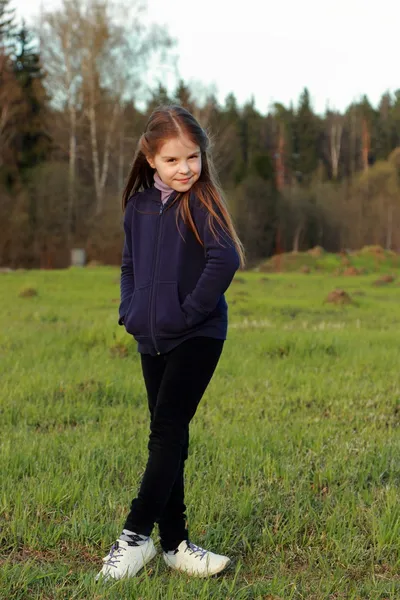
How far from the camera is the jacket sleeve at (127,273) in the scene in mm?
2801

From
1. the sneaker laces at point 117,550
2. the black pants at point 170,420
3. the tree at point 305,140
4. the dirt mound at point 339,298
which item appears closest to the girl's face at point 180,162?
the black pants at point 170,420

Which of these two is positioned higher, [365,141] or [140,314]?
[365,141]

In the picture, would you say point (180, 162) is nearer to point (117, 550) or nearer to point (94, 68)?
point (117, 550)

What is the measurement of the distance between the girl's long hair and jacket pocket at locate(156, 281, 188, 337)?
0.24 metres

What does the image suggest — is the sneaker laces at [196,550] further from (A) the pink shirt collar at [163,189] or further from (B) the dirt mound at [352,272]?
(B) the dirt mound at [352,272]

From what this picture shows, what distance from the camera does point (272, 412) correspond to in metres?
5.16

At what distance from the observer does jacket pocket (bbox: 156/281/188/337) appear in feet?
8.39

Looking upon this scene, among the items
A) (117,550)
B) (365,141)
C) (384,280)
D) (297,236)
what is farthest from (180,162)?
(365,141)

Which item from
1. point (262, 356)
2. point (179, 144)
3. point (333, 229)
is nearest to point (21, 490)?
point (179, 144)

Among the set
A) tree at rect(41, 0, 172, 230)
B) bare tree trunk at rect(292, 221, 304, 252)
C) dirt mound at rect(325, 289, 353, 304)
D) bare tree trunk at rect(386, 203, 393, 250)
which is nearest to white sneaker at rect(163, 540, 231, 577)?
dirt mound at rect(325, 289, 353, 304)

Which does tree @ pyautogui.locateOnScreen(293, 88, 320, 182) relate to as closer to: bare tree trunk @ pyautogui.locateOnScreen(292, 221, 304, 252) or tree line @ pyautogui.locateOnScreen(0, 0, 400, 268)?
bare tree trunk @ pyautogui.locateOnScreen(292, 221, 304, 252)

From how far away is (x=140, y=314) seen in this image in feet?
8.68

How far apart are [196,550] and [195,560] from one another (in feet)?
0.16

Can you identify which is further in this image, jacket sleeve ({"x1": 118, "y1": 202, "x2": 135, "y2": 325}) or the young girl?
jacket sleeve ({"x1": 118, "y1": 202, "x2": 135, "y2": 325})
